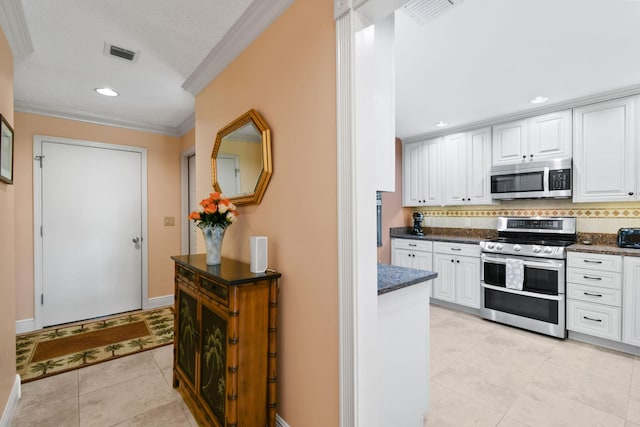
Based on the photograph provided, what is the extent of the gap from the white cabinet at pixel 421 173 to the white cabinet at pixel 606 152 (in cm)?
160

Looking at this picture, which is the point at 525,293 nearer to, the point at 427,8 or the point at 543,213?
the point at 543,213

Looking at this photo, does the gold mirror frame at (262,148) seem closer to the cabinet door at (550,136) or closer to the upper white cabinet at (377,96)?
the upper white cabinet at (377,96)

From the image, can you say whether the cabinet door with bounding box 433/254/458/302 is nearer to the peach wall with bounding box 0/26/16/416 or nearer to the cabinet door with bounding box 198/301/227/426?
the cabinet door with bounding box 198/301/227/426

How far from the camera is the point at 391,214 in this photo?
4.73 meters

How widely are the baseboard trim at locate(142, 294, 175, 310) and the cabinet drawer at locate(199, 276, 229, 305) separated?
283cm

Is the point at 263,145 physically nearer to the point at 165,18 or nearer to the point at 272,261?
the point at 272,261

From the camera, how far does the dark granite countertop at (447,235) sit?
3.96m

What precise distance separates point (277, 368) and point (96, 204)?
332 cm

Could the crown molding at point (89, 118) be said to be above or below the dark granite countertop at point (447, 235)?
above

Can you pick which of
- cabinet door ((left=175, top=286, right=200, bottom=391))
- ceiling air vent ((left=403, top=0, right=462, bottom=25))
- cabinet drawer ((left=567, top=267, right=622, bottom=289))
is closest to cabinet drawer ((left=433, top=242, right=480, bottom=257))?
cabinet drawer ((left=567, top=267, right=622, bottom=289))

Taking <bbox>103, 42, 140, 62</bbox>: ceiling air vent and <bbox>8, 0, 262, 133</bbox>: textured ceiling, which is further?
<bbox>103, 42, 140, 62</bbox>: ceiling air vent

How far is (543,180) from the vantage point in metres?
3.42

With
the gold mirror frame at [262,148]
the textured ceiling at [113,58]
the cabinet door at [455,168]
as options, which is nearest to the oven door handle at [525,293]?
the cabinet door at [455,168]

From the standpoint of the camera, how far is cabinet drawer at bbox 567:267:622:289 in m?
2.78
